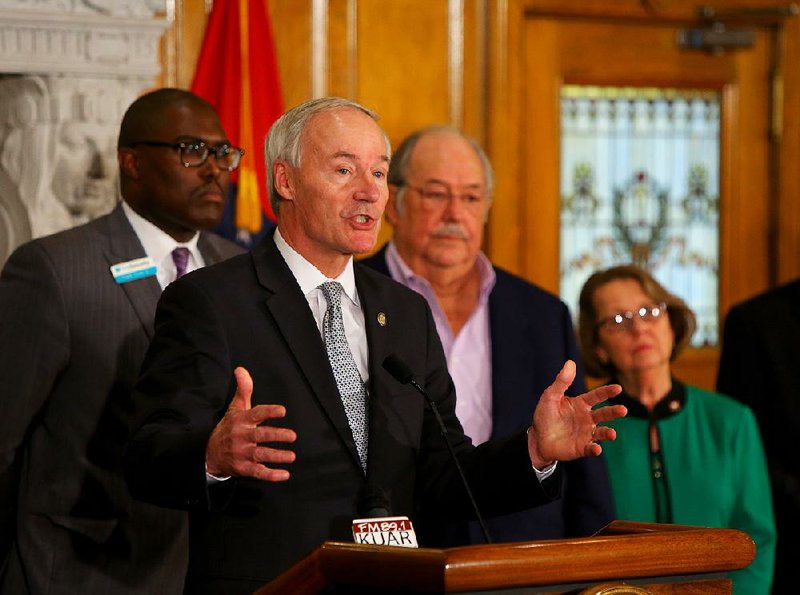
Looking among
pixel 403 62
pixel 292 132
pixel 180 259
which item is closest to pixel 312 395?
pixel 292 132

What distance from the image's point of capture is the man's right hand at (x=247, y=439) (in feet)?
6.43

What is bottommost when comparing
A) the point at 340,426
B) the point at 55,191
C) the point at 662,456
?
the point at 662,456

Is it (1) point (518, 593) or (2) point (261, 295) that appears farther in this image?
(2) point (261, 295)

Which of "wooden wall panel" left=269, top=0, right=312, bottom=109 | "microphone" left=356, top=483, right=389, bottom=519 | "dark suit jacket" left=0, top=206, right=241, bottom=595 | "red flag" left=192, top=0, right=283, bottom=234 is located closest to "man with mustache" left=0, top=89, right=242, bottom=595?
"dark suit jacket" left=0, top=206, right=241, bottom=595

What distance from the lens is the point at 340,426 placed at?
233 centimetres

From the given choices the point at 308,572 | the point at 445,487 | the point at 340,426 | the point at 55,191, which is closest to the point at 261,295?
the point at 340,426

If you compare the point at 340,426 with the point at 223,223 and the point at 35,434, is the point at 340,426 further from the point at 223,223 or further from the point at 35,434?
the point at 223,223

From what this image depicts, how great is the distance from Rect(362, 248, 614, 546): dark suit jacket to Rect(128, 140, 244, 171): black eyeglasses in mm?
833

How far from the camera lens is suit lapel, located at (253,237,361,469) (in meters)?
2.34

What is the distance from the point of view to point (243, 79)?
4535 millimetres

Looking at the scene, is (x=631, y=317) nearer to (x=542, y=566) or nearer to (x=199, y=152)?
(x=199, y=152)

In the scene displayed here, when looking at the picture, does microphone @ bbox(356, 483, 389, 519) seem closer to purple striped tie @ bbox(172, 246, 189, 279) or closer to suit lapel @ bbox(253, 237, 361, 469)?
suit lapel @ bbox(253, 237, 361, 469)

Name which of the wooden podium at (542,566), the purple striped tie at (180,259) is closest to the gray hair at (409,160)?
the purple striped tie at (180,259)

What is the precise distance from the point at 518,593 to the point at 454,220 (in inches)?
80.8
